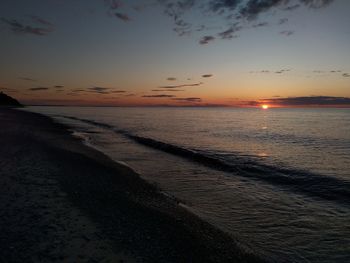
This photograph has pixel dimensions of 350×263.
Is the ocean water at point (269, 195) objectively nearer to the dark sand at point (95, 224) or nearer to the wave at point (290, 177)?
the wave at point (290, 177)

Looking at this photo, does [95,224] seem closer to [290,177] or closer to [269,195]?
[269,195]

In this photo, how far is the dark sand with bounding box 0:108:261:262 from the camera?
268 inches

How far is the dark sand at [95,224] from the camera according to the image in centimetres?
681

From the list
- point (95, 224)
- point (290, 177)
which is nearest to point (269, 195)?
point (290, 177)

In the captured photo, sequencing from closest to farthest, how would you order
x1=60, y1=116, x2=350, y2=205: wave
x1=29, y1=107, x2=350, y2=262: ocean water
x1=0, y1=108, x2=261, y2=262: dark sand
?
x1=0, y1=108, x2=261, y2=262: dark sand < x1=29, y1=107, x2=350, y2=262: ocean water < x1=60, y1=116, x2=350, y2=205: wave

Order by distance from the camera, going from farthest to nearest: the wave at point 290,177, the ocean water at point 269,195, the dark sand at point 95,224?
1. the wave at point 290,177
2. the ocean water at point 269,195
3. the dark sand at point 95,224

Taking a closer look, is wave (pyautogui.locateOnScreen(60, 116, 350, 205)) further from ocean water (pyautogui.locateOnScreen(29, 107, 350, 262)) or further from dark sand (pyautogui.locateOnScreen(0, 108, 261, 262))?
dark sand (pyautogui.locateOnScreen(0, 108, 261, 262))

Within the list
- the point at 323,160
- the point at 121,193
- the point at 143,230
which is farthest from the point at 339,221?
the point at 323,160

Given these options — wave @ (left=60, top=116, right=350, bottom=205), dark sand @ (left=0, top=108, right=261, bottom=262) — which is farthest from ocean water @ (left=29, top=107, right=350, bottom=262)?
dark sand @ (left=0, top=108, right=261, bottom=262)

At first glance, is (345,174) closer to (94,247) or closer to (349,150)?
(349,150)

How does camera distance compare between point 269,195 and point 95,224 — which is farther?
point 269,195

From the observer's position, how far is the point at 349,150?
33.1m

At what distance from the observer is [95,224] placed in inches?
332

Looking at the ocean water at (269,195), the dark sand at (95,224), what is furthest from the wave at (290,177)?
the dark sand at (95,224)
